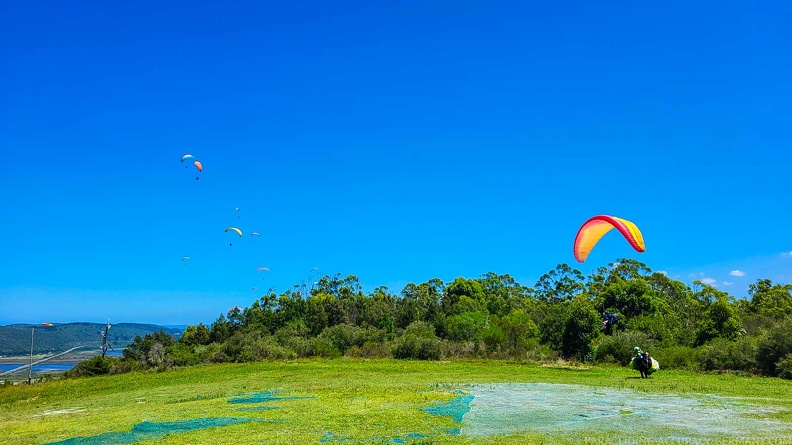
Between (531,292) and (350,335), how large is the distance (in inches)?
1821

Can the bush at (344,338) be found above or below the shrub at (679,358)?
above

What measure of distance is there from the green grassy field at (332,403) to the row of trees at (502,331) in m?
4.85

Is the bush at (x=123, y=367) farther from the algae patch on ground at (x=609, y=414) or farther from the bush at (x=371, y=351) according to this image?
the algae patch on ground at (x=609, y=414)

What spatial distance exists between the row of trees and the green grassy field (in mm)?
4850

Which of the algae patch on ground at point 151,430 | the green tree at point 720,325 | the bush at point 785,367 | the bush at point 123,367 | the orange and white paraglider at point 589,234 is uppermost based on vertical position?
the orange and white paraglider at point 589,234

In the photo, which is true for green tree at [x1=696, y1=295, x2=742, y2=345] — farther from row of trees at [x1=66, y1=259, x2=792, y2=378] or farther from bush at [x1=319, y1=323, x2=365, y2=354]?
bush at [x1=319, y1=323, x2=365, y2=354]

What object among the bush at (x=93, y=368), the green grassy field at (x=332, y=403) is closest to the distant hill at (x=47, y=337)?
the bush at (x=93, y=368)

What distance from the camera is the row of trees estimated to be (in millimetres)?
30078

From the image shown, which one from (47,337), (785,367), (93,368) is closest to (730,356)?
(785,367)

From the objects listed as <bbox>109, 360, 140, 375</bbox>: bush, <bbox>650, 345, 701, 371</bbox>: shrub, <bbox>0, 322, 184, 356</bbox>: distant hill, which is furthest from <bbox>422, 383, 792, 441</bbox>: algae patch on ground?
<bbox>0, 322, 184, 356</bbox>: distant hill

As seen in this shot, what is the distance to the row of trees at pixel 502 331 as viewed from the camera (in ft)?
98.7

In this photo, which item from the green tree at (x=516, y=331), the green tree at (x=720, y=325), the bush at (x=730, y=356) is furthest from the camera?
the green tree at (x=516, y=331)

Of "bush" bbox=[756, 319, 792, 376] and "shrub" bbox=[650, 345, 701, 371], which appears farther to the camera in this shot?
"shrub" bbox=[650, 345, 701, 371]

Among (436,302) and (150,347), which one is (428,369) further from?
(436,302)
